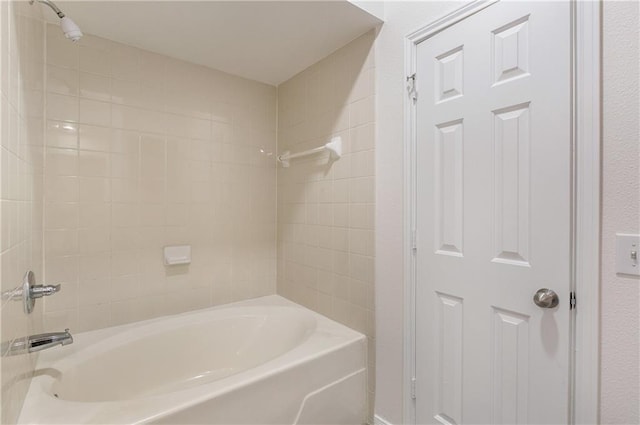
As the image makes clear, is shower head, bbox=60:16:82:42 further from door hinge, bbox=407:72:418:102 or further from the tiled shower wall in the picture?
door hinge, bbox=407:72:418:102

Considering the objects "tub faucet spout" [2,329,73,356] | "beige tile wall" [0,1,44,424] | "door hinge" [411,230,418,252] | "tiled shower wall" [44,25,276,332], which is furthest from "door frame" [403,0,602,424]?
"tiled shower wall" [44,25,276,332]

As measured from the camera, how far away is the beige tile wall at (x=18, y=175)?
→ 2.76 ft

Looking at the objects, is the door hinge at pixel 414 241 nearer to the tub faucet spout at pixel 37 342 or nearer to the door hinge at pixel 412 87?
the door hinge at pixel 412 87

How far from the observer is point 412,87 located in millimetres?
1501

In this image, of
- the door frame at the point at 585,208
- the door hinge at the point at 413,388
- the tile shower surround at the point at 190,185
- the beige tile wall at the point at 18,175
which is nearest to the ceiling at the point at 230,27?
the tile shower surround at the point at 190,185

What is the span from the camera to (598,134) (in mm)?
967

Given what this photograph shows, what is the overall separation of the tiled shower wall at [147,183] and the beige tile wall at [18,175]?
183mm

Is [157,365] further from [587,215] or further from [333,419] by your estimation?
[587,215]

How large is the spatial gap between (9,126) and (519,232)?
1692 mm

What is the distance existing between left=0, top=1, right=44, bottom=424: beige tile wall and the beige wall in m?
1.71

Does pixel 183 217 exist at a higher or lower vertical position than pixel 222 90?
lower

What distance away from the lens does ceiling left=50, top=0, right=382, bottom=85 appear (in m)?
1.52

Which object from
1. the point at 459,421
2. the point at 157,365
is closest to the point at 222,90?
the point at 157,365

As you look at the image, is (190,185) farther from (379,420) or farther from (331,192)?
(379,420)
